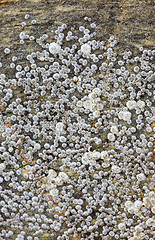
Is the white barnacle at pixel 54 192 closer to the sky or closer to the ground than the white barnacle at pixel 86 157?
closer to the ground

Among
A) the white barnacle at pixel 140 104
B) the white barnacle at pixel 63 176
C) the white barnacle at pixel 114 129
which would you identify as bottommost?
the white barnacle at pixel 63 176

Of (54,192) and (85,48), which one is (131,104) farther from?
(54,192)

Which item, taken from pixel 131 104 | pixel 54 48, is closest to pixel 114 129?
pixel 131 104

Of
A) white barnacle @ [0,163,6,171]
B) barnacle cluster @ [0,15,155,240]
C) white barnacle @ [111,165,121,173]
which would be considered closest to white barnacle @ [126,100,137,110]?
barnacle cluster @ [0,15,155,240]

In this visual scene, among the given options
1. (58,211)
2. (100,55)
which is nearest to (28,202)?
(58,211)

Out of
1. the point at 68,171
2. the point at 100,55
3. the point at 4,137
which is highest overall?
the point at 100,55

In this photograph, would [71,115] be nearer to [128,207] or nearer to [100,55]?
[100,55]

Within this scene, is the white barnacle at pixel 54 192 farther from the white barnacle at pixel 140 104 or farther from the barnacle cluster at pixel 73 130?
the white barnacle at pixel 140 104

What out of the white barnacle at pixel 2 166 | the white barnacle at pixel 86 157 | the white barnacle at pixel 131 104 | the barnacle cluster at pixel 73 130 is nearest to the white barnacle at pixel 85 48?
the barnacle cluster at pixel 73 130
